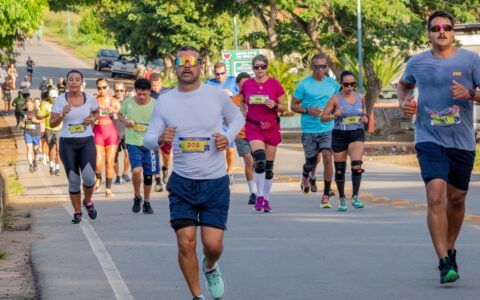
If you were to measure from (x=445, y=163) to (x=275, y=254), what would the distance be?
8.30 ft

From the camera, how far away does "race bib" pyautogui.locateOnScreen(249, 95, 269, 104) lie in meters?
15.5

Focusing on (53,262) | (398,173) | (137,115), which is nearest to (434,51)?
(53,262)

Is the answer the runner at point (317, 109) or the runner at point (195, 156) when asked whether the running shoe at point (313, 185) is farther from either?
the runner at point (195, 156)

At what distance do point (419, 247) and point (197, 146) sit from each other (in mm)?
3670

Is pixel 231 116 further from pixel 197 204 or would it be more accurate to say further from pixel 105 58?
pixel 105 58

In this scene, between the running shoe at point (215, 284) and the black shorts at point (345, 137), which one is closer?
the running shoe at point (215, 284)

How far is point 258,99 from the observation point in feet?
50.9

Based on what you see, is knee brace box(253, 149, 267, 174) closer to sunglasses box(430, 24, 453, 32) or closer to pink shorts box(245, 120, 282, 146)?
pink shorts box(245, 120, 282, 146)

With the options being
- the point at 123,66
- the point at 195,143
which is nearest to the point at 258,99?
the point at 195,143

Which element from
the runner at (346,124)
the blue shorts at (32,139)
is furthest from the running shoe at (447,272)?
the blue shorts at (32,139)

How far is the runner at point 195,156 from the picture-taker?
8461 mm

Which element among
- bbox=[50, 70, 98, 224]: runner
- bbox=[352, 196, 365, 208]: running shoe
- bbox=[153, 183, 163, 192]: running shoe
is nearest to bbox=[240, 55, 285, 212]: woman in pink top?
bbox=[352, 196, 365, 208]: running shoe

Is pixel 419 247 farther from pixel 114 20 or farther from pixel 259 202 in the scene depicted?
pixel 114 20

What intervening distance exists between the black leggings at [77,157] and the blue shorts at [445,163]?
21.0 feet
